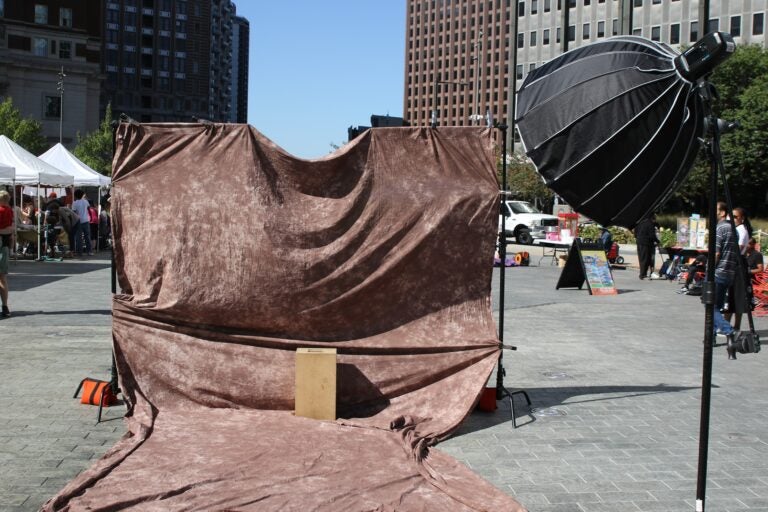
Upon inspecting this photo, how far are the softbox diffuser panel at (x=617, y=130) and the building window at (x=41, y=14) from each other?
88.5 metres

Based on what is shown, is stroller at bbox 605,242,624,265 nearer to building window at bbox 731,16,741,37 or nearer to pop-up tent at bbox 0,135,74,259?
pop-up tent at bbox 0,135,74,259

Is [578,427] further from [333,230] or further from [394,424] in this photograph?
[333,230]

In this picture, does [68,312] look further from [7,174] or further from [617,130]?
[617,130]

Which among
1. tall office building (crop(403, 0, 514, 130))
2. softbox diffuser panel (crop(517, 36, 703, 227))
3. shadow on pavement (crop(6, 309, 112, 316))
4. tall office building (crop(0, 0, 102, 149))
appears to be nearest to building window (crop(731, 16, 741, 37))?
tall office building (crop(0, 0, 102, 149))

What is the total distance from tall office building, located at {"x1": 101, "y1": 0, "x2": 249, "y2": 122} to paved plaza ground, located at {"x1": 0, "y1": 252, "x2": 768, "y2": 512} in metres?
131

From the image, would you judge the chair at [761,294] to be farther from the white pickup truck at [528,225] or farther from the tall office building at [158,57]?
the tall office building at [158,57]

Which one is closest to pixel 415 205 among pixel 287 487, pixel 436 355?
pixel 436 355

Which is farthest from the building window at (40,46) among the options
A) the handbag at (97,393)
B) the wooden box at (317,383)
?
the wooden box at (317,383)

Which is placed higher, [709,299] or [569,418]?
[709,299]

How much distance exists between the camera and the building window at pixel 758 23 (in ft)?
263

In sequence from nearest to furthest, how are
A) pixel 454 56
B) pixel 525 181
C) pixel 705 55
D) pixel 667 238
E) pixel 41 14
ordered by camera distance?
pixel 705 55
pixel 667 238
pixel 525 181
pixel 41 14
pixel 454 56

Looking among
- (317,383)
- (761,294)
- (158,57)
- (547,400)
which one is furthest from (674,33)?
(317,383)

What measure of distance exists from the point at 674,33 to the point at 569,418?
289ft

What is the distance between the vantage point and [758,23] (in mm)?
80500
